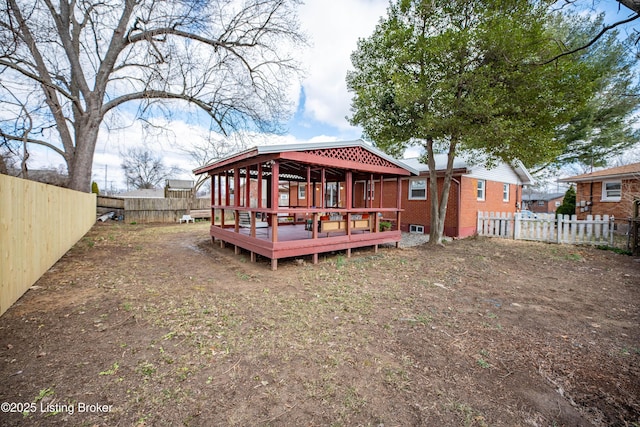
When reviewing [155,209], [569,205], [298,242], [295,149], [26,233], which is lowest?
[298,242]

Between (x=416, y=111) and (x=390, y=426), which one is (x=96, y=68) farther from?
(x=390, y=426)

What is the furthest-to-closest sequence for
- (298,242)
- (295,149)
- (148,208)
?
1. (148,208)
2. (298,242)
3. (295,149)

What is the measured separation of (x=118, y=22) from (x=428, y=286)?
15117mm

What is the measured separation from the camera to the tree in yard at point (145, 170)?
46.2m


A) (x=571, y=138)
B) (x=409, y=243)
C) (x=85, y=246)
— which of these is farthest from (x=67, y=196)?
(x=571, y=138)

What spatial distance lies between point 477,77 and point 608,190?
1292 cm

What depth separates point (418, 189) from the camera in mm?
13625

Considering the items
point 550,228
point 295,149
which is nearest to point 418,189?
point 550,228

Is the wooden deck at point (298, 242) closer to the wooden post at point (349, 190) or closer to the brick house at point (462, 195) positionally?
the wooden post at point (349, 190)

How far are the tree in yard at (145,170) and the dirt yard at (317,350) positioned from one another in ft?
157

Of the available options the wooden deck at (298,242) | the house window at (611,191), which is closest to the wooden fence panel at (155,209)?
the wooden deck at (298,242)

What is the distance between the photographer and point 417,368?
282 centimetres

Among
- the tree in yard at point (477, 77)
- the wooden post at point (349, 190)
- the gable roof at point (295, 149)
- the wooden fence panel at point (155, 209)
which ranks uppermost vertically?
the tree in yard at point (477, 77)

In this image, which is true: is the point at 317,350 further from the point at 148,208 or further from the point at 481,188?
the point at 148,208
